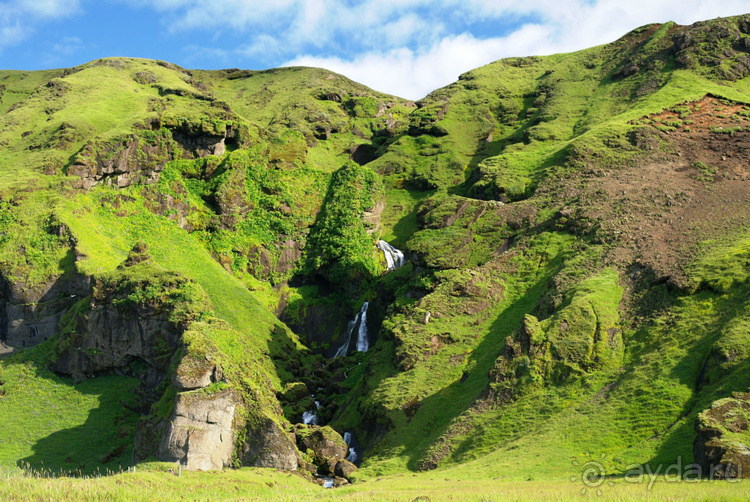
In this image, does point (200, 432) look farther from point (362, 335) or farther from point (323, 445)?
point (362, 335)

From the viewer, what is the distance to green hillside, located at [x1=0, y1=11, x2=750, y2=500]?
1751 inches

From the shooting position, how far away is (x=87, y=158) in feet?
261

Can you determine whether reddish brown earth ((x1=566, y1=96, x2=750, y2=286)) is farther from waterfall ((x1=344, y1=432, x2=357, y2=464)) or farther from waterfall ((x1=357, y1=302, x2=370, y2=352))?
waterfall ((x1=344, y1=432, x2=357, y2=464))

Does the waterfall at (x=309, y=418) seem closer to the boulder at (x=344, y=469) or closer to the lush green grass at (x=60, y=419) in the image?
the boulder at (x=344, y=469)

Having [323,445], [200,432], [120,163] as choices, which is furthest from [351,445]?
[120,163]

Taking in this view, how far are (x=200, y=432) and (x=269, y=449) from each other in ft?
16.4

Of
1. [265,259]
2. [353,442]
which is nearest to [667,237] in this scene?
[353,442]

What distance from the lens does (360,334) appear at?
72688mm

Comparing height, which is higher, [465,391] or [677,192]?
[677,192]

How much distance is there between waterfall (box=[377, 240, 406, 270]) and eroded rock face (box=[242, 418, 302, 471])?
129 ft

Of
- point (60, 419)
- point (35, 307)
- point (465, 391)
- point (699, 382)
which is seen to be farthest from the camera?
point (35, 307)

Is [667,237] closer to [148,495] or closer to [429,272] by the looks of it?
[429,272]

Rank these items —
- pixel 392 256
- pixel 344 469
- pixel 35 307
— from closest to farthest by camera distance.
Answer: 1. pixel 344 469
2. pixel 35 307
3. pixel 392 256

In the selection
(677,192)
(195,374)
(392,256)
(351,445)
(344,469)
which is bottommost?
(344,469)
